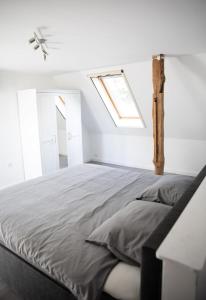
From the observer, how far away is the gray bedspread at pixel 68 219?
4.16ft

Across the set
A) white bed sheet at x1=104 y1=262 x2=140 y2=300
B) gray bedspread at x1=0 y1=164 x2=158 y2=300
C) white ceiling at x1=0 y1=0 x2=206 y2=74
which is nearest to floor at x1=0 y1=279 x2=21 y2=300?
gray bedspread at x1=0 y1=164 x2=158 y2=300

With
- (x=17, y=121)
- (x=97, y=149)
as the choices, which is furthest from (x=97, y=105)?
(x=17, y=121)

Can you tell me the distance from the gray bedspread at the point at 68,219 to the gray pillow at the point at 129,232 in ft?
0.23

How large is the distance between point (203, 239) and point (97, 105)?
14.8ft

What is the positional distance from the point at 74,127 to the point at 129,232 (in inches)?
159

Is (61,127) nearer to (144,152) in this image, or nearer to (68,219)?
(144,152)

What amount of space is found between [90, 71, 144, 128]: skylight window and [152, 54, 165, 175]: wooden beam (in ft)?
3.06

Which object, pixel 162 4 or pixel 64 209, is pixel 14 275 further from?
pixel 162 4

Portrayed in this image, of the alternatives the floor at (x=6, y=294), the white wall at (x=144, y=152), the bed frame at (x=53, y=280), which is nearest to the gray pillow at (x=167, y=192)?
the bed frame at (x=53, y=280)

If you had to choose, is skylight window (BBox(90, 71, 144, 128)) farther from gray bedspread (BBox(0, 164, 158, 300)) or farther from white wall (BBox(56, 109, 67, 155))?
gray bedspread (BBox(0, 164, 158, 300))

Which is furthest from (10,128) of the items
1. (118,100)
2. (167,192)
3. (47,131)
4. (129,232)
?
(129,232)

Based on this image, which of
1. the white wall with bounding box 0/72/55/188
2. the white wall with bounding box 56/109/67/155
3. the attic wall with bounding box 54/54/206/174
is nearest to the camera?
the attic wall with bounding box 54/54/206/174

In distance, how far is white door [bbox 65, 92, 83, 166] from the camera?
16.4 feet

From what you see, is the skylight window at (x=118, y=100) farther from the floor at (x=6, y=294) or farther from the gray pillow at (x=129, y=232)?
the floor at (x=6, y=294)
